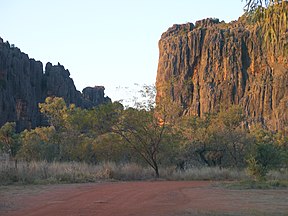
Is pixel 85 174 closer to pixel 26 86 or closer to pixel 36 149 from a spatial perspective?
pixel 36 149

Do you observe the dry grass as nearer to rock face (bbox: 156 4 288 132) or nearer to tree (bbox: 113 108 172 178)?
tree (bbox: 113 108 172 178)

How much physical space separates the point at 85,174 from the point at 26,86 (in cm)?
6796

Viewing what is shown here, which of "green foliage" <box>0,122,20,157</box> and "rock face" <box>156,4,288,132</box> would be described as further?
"rock face" <box>156,4,288,132</box>

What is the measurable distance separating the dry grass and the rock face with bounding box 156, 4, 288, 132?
57.5 metres

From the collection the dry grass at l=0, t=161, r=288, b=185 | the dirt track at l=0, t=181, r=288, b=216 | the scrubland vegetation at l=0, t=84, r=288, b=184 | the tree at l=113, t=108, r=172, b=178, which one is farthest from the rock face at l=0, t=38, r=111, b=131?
the dirt track at l=0, t=181, r=288, b=216

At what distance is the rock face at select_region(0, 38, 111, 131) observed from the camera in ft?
258

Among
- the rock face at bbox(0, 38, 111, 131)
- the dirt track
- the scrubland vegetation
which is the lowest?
the dirt track

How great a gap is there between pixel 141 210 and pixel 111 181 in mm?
11463

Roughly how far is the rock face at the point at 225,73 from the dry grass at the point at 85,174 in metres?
57.5

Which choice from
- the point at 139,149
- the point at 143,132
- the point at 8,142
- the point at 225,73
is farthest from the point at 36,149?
the point at 225,73

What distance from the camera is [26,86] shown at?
85.6 meters

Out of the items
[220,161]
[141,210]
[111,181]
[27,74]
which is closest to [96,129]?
[111,181]

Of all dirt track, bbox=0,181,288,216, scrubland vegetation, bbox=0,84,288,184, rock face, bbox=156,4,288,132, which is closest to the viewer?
dirt track, bbox=0,181,288,216

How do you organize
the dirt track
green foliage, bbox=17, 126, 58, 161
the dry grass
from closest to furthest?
the dirt track < the dry grass < green foliage, bbox=17, 126, 58, 161
